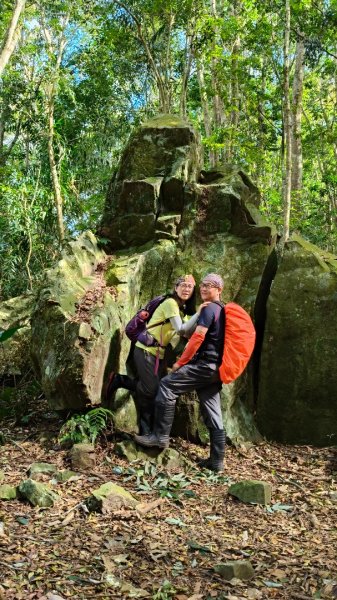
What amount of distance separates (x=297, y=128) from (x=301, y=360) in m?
10.3

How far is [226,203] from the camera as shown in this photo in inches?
327

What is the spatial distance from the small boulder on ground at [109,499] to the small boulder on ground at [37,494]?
0.34m

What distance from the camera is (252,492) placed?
5.39 m

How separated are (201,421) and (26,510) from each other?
2.89 meters

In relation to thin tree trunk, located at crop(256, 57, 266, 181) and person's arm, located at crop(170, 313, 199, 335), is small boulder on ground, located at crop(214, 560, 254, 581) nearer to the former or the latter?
person's arm, located at crop(170, 313, 199, 335)

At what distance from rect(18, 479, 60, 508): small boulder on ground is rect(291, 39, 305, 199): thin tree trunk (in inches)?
452

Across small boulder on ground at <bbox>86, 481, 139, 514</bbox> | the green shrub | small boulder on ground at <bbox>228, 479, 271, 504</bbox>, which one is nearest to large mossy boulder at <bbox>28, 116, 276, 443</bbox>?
the green shrub

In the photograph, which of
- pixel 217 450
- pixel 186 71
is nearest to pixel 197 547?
pixel 217 450

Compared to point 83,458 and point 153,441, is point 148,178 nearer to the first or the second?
point 153,441

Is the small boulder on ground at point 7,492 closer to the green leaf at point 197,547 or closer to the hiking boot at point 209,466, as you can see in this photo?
the green leaf at point 197,547

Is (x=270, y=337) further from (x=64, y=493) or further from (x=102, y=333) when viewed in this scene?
(x=64, y=493)

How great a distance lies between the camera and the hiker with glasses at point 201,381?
239 inches

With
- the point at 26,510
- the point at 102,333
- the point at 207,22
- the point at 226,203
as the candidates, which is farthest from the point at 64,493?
the point at 207,22

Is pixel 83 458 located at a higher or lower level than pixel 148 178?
lower
